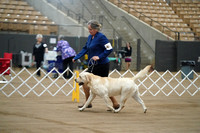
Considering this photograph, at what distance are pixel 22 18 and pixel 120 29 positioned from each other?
490 cm

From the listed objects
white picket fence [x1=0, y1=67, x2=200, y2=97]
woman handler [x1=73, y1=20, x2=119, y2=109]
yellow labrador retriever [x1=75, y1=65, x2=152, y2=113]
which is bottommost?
white picket fence [x1=0, y1=67, x2=200, y2=97]

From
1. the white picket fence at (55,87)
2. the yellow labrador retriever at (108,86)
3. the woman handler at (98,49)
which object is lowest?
the white picket fence at (55,87)

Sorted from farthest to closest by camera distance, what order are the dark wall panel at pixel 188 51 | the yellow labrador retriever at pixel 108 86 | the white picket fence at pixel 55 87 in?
the dark wall panel at pixel 188 51, the white picket fence at pixel 55 87, the yellow labrador retriever at pixel 108 86

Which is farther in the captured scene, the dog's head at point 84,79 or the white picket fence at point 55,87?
the white picket fence at point 55,87

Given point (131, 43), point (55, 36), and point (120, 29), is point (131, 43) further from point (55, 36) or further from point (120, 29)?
point (55, 36)

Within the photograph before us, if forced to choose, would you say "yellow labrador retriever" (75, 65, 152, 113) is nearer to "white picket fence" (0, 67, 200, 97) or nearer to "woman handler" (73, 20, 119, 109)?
"woman handler" (73, 20, 119, 109)

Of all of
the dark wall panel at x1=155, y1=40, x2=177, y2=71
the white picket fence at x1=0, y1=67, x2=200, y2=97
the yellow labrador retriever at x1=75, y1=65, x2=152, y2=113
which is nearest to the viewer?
the yellow labrador retriever at x1=75, y1=65, x2=152, y2=113

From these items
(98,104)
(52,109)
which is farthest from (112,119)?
(98,104)

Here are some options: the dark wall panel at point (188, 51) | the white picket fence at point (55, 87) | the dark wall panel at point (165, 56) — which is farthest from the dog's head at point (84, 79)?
the dark wall panel at point (188, 51)

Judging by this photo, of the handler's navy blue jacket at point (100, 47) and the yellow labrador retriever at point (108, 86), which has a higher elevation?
the handler's navy blue jacket at point (100, 47)

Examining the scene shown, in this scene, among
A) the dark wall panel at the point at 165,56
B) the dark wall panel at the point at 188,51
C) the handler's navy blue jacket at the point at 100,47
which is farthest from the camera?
the dark wall panel at the point at 188,51

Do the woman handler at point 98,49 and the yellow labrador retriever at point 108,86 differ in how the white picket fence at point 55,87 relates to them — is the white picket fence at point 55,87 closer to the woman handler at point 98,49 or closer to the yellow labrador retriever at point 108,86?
the woman handler at point 98,49

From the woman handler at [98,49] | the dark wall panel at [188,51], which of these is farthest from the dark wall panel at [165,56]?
the woman handler at [98,49]

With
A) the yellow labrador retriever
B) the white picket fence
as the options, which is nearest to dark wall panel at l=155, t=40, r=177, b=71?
the white picket fence
